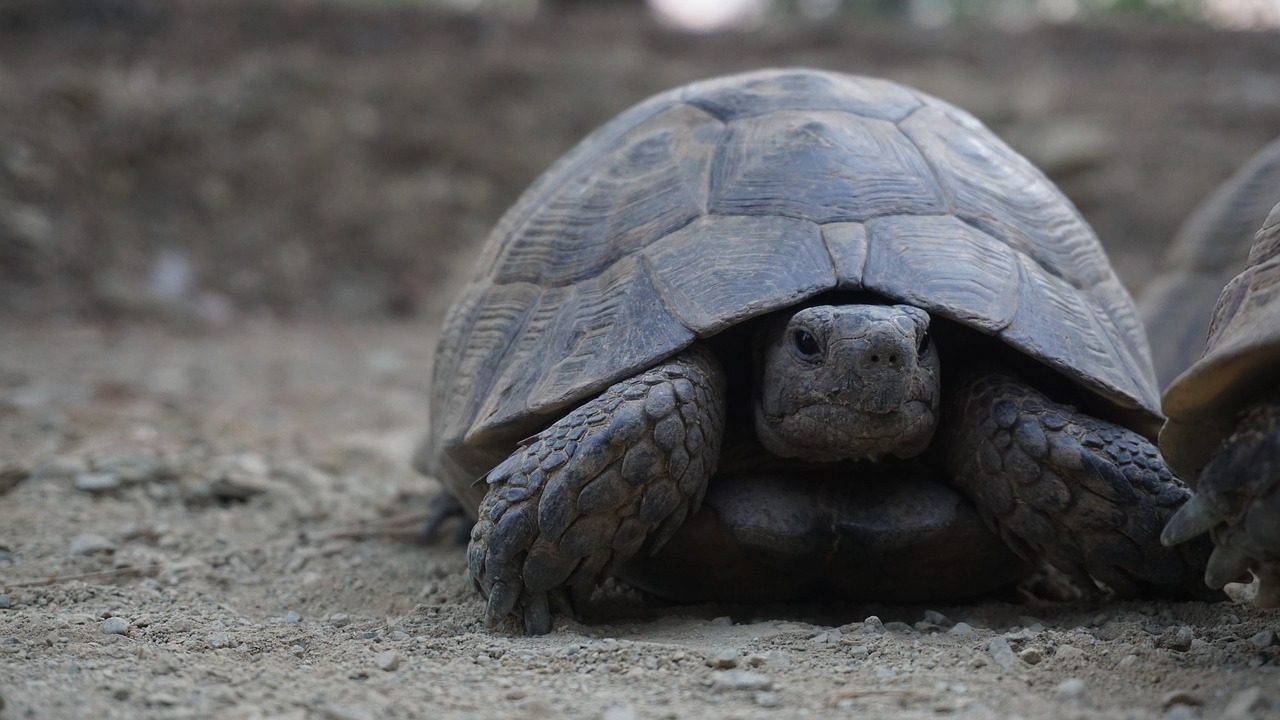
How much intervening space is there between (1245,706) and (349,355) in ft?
24.0

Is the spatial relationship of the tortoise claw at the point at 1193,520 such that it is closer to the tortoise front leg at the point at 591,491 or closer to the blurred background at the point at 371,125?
the tortoise front leg at the point at 591,491

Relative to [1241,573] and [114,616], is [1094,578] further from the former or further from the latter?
[114,616]

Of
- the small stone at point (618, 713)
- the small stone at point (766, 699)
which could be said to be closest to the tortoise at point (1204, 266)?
the small stone at point (766, 699)

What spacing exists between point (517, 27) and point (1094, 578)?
37.6ft

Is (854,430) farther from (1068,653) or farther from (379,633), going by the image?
(379,633)

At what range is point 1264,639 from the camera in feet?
7.40

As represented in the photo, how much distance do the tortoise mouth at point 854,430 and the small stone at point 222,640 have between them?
4.22ft

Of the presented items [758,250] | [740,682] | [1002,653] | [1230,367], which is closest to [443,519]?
[758,250]

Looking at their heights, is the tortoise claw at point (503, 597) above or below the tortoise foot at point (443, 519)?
above

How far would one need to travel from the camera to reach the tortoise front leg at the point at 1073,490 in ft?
8.46

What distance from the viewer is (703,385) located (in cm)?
267

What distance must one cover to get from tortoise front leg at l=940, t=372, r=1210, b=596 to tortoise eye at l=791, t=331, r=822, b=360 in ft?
1.53

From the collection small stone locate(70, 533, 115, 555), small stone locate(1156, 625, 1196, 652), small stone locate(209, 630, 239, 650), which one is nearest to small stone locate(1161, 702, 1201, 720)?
small stone locate(1156, 625, 1196, 652)

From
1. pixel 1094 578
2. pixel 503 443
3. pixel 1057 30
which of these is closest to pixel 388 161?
pixel 1057 30
